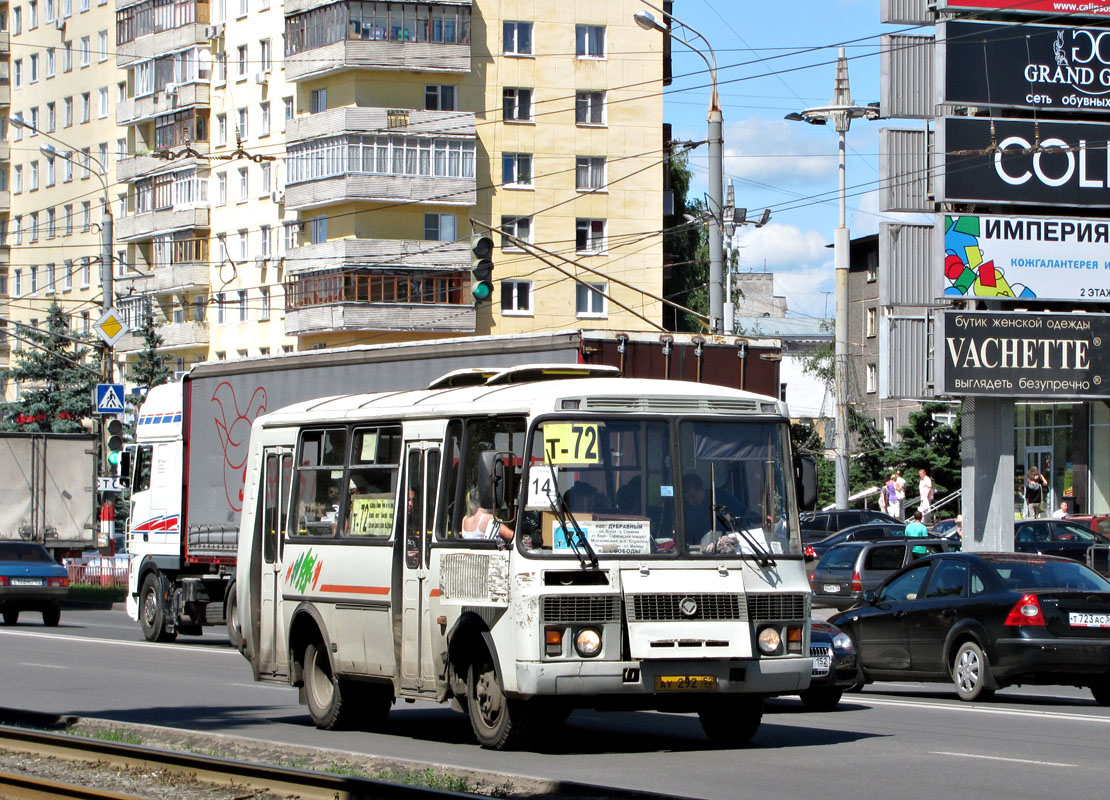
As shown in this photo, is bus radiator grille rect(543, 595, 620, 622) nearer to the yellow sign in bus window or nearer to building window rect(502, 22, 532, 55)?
the yellow sign in bus window

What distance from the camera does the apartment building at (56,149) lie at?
277ft

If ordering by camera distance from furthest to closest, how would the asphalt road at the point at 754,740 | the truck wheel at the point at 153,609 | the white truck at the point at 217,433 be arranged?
the truck wheel at the point at 153,609 → the white truck at the point at 217,433 → the asphalt road at the point at 754,740

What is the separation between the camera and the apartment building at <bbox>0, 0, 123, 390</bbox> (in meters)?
84.5

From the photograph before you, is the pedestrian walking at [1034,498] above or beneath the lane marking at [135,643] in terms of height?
above

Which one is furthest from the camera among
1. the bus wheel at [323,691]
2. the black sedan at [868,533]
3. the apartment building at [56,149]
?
the apartment building at [56,149]

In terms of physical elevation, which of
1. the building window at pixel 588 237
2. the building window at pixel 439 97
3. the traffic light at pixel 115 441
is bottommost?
the traffic light at pixel 115 441

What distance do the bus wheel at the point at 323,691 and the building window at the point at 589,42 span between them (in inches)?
2194

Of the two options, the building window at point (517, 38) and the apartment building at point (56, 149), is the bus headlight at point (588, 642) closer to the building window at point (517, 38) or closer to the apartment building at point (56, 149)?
the building window at point (517, 38)

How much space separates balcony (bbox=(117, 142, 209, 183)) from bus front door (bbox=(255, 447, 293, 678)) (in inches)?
2428

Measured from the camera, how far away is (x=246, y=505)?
15773mm

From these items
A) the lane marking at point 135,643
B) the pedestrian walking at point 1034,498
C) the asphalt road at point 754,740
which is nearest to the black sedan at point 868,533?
the pedestrian walking at point 1034,498

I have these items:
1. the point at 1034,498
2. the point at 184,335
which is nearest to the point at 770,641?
the point at 1034,498

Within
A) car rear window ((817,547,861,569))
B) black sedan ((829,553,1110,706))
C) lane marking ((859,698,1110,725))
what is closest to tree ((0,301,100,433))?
car rear window ((817,547,861,569))

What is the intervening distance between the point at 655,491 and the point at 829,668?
486 centimetres
